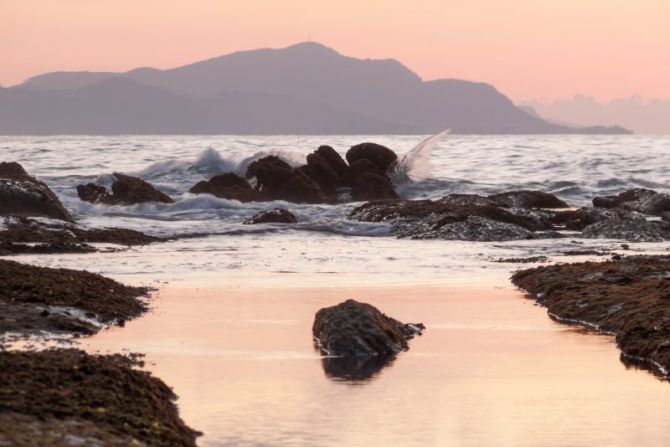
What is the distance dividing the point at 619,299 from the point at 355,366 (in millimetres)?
5816

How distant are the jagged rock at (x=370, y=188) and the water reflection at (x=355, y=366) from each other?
39839 millimetres

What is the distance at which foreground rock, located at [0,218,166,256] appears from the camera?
27.4 m

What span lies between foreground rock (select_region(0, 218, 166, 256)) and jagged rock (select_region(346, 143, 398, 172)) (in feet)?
81.2

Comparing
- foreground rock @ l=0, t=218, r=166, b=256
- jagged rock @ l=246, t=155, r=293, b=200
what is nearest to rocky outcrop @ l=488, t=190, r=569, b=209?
jagged rock @ l=246, t=155, r=293, b=200

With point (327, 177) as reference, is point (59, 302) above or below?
below

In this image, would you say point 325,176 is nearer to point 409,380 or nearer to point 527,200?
point 527,200

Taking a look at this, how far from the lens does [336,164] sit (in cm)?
5638

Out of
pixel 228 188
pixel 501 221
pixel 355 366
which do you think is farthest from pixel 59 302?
pixel 228 188

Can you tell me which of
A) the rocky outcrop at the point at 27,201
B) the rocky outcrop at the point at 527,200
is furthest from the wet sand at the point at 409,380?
the rocky outcrop at the point at 527,200

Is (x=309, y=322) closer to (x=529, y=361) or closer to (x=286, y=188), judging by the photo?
(x=529, y=361)

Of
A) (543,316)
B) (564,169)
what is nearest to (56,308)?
(543,316)

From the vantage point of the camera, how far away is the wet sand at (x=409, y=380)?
33.0 feet

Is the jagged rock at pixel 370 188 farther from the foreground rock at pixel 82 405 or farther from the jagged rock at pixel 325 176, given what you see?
the foreground rock at pixel 82 405

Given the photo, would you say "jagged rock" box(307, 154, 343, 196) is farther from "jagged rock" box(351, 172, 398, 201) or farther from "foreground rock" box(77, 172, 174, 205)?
"foreground rock" box(77, 172, 174, 205)
